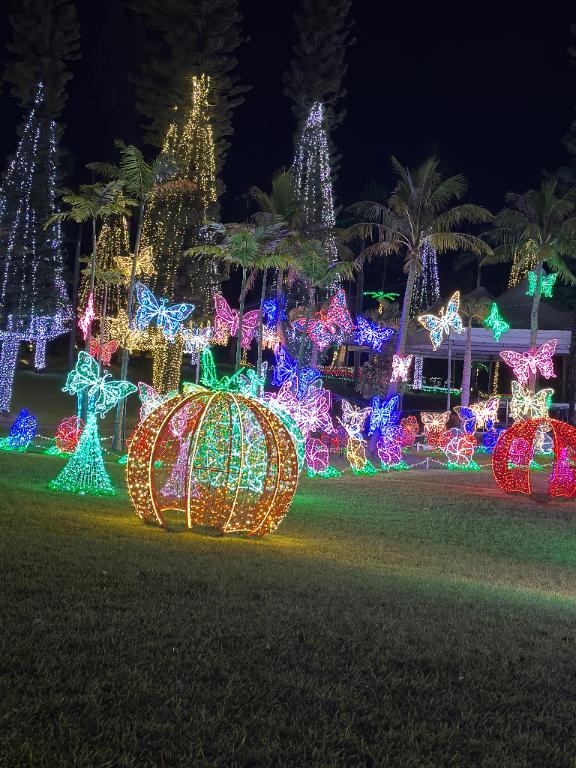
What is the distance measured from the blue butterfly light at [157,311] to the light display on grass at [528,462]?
9.52 m

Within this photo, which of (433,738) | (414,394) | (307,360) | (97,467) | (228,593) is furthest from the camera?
(414,394)

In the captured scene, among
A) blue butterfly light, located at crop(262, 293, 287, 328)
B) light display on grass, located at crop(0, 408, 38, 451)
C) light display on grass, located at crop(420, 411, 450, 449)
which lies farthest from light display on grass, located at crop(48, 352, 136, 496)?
light display on grass, located at crop(420, 411, 450, 449)

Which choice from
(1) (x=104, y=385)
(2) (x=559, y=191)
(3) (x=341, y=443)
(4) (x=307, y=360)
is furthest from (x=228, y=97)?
(1) (x=104, y=385)

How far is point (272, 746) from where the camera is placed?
381 centimetres

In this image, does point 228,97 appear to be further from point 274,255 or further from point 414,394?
point 414,394

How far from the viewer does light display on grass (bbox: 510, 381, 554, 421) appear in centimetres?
2475

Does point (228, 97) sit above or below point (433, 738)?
above

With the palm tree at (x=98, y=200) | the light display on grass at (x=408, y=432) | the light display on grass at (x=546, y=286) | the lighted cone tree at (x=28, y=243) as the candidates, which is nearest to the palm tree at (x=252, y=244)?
the palm tree at (x=98, y=200)

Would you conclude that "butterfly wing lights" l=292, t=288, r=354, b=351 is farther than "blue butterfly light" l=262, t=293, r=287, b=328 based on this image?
Yes

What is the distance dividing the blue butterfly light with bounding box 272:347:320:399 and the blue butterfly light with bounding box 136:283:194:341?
363 cm

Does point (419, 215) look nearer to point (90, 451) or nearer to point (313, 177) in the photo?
point (313, 177)

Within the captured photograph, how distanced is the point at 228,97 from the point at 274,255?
1719 centimetres

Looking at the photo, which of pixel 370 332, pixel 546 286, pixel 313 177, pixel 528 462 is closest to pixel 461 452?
pixel 528 462

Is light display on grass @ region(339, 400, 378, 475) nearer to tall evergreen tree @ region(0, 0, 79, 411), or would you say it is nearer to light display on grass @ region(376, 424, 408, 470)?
light display on grass @ region(376, 424, 408, 470)
